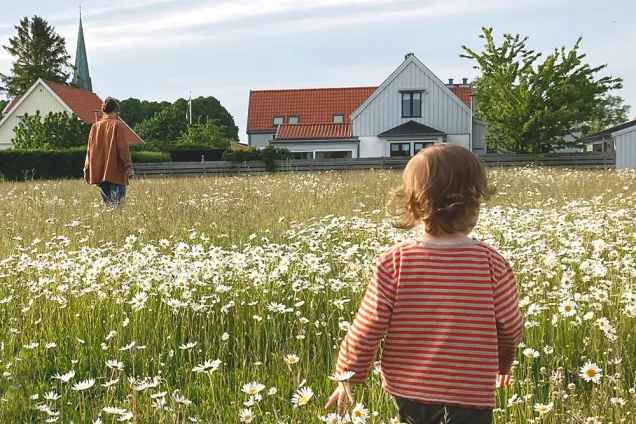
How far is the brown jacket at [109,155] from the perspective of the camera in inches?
375

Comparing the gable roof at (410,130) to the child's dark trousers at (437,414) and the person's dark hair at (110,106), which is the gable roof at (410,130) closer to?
the person's dark hair at (110,106)

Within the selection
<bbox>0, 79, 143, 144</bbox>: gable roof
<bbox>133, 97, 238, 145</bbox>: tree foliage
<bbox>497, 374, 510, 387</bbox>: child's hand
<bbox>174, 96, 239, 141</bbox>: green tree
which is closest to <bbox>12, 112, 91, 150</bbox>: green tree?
<bbox>133, 97, 238, 145</bbox>: tree foliage

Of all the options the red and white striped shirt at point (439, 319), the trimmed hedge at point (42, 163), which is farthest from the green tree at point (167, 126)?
the red and white striped shirt at point (439, 319)

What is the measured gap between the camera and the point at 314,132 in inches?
1743

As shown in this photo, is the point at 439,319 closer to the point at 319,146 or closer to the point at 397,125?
the point at 397,125

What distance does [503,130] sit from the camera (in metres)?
33.7

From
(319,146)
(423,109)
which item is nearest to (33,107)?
(319,146)

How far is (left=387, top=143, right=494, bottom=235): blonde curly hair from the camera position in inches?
78.3

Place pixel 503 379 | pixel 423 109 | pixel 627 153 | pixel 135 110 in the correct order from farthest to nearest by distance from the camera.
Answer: pixel 135 110 < pixel 423 109 < pixel 627 153 < pixel 503 379

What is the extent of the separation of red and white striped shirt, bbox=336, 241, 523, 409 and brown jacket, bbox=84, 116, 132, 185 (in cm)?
814

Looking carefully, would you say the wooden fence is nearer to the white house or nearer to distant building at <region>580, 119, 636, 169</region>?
distant building at <region>580, 119, 636, 169</region>

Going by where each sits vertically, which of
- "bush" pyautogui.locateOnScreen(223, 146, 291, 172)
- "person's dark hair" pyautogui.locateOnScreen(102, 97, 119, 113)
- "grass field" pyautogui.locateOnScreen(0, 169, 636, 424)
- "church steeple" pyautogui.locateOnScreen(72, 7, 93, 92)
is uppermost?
"church steeple" pyautogui.locateOnScreen(72, 7, 93, 92)

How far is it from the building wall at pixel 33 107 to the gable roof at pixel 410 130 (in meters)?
23.2

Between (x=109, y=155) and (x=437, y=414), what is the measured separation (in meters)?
8.33
